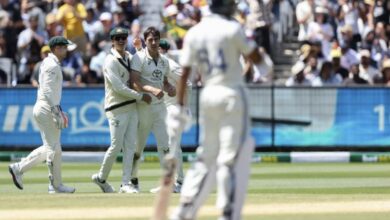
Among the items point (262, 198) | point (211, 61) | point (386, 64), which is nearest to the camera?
point (211, 61)

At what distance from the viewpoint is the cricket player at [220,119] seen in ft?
35.4

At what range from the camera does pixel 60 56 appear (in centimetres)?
1625

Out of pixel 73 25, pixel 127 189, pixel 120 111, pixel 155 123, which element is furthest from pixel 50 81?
pixel 73 25

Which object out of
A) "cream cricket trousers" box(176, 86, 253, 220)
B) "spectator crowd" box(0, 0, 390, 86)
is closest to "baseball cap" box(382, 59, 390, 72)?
"spectator crowd" box(0, 0, 390, 86)

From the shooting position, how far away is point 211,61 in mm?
10914

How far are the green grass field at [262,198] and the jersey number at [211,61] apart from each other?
2.38 meters

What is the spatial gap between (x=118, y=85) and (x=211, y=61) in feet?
18.2

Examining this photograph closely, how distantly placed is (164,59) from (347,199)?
328 centimetres

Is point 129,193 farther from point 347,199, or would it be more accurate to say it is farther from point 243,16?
point 243,16

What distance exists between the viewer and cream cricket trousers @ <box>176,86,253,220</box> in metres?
10.8

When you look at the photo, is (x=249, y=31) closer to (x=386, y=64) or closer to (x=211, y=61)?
(x=386, y=64)

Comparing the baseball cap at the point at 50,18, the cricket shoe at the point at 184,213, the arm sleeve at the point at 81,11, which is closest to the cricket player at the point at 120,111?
the cricket shoe at the point at 184,213

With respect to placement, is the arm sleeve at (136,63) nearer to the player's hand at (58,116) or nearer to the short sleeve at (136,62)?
the short sleeve at (136,62)

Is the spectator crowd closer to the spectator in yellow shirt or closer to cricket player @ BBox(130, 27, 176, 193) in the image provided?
the spectator in yellow shirt
